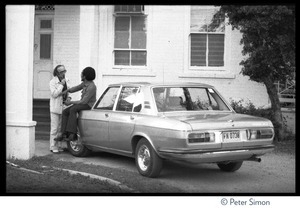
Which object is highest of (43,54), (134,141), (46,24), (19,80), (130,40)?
(46,24)

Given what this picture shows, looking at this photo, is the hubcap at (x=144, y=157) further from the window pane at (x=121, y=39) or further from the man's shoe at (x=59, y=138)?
the window pane at (x=121, y=39)

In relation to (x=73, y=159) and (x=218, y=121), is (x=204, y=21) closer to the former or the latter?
(x=73, y=159)

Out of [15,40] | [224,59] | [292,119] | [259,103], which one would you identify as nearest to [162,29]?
[224,59]

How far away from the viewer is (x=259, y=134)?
7.10 metres

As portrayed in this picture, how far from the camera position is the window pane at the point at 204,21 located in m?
12.4

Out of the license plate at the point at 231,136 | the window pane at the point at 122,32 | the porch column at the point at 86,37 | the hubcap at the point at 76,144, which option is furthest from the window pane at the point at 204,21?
the license plate at the point at 231,136

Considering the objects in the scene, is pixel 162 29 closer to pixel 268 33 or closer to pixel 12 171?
pixel 268 33

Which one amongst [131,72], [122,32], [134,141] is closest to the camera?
[134,141]

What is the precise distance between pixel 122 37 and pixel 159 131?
6407 mm

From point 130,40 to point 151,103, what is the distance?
5672 mm

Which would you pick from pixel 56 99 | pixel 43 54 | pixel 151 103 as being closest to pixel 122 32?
pixel 43 54

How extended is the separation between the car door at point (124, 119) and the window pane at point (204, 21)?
→ 492 centimetres

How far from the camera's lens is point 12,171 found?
7555mm

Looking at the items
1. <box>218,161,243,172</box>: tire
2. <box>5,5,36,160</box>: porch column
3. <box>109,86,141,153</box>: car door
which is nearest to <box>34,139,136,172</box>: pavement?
<box>109,86,141,153</box>: car door
